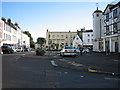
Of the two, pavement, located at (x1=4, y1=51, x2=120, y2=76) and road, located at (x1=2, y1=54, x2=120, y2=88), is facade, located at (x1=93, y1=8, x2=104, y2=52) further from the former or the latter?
road, located at (x1=2, y1=54, x2=120, y2=88)

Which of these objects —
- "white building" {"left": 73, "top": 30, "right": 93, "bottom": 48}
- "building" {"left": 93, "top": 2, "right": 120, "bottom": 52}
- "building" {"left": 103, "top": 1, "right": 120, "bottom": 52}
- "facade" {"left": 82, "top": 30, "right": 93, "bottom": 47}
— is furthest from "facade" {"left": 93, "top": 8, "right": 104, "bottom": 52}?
"facade" {"left": 82, "top": 30, "right": 93, "bottom": 47}

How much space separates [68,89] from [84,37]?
73000 millimetres

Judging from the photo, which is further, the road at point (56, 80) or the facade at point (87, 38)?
the facade at point (87, 38)

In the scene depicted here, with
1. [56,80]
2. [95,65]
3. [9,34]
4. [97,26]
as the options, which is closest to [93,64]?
[95,65]

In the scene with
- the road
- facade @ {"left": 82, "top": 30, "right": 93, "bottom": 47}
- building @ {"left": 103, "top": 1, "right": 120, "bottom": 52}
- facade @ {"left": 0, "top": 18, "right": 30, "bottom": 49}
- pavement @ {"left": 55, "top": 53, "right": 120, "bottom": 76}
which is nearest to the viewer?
the road

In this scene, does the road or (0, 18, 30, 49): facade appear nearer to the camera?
the road

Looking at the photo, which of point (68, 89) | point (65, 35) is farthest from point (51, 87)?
point (65, 35)

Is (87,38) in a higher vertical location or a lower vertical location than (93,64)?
higher

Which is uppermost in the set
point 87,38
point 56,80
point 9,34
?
point 9,34

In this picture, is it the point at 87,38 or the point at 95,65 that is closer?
the point at 95,65

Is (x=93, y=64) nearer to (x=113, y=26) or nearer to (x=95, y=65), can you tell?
(x=95, y=65)

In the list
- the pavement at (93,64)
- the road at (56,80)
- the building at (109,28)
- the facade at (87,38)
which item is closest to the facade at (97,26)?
the building at (109,28)

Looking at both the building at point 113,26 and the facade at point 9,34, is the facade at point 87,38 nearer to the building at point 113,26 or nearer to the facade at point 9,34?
the facade at point 9,34

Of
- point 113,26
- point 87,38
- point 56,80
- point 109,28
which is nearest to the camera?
point 56,80
